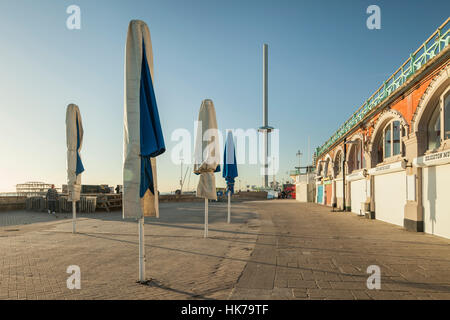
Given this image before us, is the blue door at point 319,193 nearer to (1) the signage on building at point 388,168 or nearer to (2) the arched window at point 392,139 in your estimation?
(1) the signage on building at point 388,168

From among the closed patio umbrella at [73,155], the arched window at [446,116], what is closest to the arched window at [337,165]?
the arched window at [446,116]

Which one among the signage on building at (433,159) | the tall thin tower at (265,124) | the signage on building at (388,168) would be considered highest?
the tall thin tower at (265,124)

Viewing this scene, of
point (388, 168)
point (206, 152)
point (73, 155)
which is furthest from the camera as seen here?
point (388, 168)

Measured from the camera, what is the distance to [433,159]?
33.1 ft

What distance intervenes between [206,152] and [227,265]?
3805mm

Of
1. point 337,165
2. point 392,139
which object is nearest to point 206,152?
point 392,139

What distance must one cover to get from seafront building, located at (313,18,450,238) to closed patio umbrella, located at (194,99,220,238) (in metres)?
7.48

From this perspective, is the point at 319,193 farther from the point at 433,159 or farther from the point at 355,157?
the point at 433,159

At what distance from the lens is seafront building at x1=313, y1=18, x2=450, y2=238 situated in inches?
390

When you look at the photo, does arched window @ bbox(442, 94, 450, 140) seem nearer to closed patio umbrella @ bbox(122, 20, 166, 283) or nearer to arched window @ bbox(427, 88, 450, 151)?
arched window @ bbox(427, 88, 450, 151)

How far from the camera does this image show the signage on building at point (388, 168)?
11961 millimetres

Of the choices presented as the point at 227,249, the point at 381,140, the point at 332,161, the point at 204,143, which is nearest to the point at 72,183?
the point at 204,143

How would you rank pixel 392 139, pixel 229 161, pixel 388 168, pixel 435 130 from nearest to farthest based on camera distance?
pixel 435 130 < pixel 388 168 < pixel 229 161 < pixel 392 139

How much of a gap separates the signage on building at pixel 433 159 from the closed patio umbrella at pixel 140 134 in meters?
9.28
